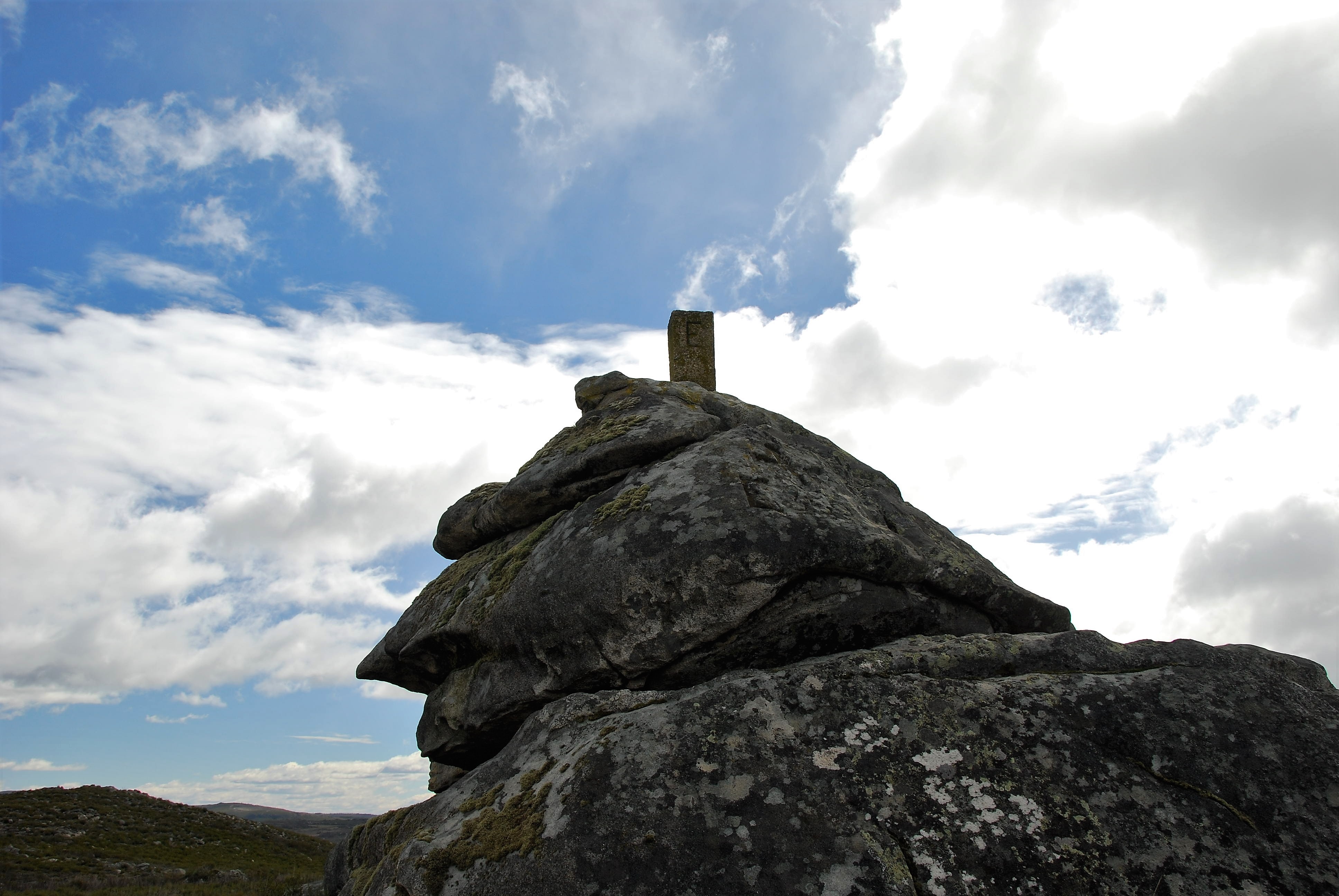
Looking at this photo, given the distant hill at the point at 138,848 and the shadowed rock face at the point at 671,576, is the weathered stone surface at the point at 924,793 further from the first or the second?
the distant hill at the point at 138,848

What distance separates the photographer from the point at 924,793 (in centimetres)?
524

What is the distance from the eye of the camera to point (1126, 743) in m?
5.54

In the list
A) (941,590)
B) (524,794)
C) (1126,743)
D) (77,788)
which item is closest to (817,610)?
(941,590)

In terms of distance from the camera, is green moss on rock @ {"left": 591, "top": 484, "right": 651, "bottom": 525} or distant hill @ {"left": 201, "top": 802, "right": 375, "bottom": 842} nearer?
green moss on rock @ {"left": 591, "top": 484, "right": 651, "bottom": 525}

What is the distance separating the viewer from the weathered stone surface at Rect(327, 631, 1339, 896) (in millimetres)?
4828

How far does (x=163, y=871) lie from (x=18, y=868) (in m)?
5.60

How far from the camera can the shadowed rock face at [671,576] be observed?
7898mm

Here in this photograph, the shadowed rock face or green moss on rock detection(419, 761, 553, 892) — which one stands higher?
the shadowed rock face

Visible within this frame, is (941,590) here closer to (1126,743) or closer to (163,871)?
(1126,743)

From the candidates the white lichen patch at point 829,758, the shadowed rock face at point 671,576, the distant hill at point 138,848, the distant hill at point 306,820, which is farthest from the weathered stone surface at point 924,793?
the distant hill at point 306,820

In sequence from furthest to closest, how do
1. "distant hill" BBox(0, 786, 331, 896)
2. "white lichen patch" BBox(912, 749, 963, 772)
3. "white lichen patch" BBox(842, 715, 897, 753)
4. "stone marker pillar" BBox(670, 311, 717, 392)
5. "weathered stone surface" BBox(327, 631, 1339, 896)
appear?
"distant hill" BBox(0, 786, 331, 896) < "stone marker pillar" BBox(670, 311, 717, 392) < "white lichen patch" BBox(842, 715, 897, 753) < "white lichen patch" BBox(912, 749, 963, 772) < "weathered stone surface" BBox(327, 631, 1339, 896)

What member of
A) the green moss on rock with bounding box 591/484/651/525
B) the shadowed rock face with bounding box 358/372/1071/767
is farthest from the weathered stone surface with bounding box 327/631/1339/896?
the green moss on rock with bounding box 591/484/651/525

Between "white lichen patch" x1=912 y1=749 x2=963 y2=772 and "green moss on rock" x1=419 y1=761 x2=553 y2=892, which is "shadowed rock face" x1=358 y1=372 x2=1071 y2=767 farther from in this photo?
"white lichen patch" x1=912 y1=749 x2=963 y2=772

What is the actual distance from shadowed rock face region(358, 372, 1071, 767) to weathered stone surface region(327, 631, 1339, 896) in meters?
1.41
